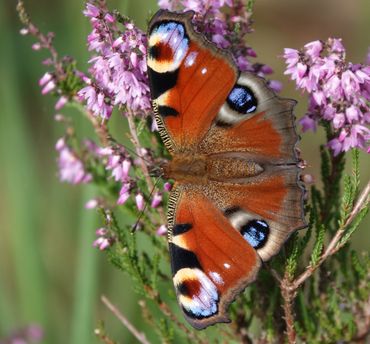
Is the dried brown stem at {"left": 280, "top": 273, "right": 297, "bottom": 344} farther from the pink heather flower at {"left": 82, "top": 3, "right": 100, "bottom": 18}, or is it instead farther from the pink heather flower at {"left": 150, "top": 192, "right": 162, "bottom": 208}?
the pink heather flower at {"left": 82, "top": 3, "right": 100, "bottom": 18}

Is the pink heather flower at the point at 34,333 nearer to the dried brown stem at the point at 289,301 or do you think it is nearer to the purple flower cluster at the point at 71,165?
the purple flower cluster at the point at 71,165

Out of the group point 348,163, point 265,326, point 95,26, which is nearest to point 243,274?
point 265,326

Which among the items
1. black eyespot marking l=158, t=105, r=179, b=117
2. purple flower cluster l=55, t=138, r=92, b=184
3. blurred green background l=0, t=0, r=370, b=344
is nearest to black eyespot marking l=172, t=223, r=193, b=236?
black eyespot marking l=158, t=105, r=179, b=117

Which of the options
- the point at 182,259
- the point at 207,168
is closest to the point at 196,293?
the point at 182,259

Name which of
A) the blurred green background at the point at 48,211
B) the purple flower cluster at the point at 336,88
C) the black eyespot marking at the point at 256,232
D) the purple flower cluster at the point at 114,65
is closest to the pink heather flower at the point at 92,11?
the purple flower cluster at the point at 114,65

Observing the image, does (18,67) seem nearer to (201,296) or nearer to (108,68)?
(108,68)
